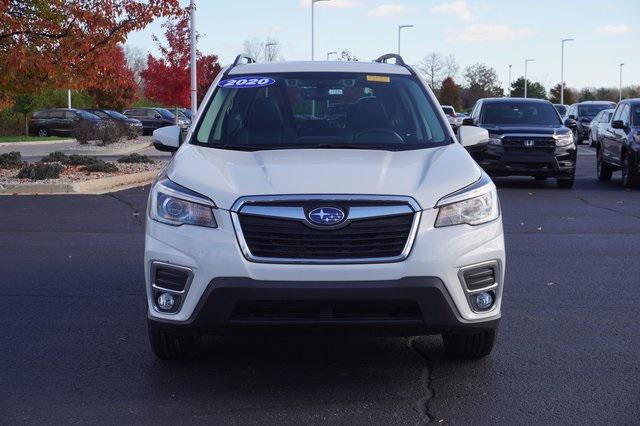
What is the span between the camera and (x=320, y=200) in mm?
5055

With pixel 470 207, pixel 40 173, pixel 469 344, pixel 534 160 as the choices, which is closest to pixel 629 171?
pixel 534 160

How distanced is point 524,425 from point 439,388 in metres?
0.70

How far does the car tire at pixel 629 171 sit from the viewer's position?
18469 millimetres

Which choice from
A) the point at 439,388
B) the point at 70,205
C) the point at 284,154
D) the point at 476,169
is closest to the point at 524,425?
the point at 439,388

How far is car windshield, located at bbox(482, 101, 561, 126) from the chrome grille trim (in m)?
14.9

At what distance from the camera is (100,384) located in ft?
17.9

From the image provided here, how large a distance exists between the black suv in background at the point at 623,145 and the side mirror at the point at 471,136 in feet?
39.6

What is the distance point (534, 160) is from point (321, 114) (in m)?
12.7

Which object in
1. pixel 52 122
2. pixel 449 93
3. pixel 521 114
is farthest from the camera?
pixel 449 93

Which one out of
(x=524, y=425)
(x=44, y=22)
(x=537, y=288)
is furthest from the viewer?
(x=44, y=22)

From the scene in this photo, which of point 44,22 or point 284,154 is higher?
point 44,22

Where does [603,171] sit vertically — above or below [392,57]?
below

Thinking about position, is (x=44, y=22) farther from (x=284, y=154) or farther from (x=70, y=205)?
(x=284, y=154)

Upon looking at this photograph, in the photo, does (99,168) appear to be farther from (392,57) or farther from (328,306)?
(328,306)
